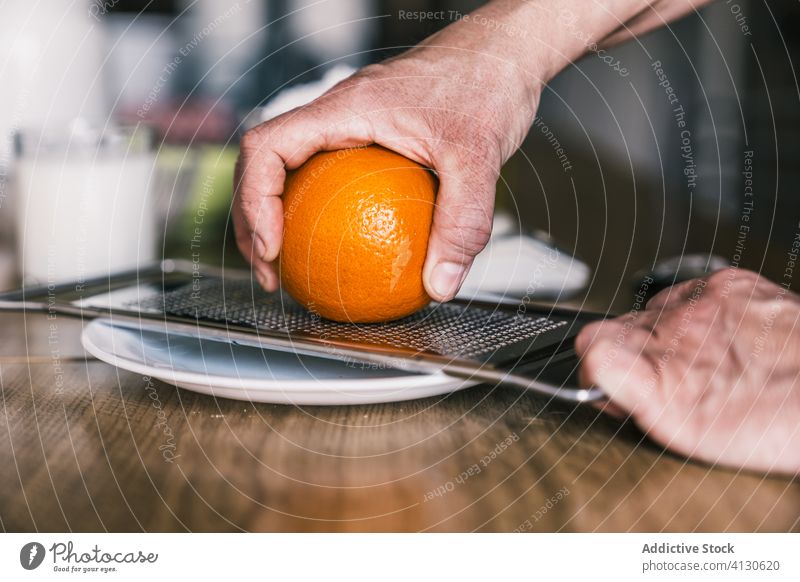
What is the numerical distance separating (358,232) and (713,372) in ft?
0.50

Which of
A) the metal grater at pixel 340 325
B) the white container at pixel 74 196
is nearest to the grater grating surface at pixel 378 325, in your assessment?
the metal grater at pixel 340 325

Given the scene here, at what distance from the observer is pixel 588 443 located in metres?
0.28

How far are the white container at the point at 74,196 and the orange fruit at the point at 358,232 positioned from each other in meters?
0.21

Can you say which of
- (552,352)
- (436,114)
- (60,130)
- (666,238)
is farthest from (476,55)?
(666,238)

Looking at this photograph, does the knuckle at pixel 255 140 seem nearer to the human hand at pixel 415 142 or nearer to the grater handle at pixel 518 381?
the human hand at pixel 415 142

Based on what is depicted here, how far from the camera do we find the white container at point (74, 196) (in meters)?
0.51

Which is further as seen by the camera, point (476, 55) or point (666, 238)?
point (666, 238)

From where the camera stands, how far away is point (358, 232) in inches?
12.7

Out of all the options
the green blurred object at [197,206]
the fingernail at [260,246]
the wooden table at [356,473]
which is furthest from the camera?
the green blurred object at [197,206]

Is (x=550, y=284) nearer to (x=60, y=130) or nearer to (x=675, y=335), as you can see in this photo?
(x=675, y=335)

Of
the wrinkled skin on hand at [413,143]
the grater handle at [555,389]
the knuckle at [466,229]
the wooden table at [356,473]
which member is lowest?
the wooden table at [356,473]

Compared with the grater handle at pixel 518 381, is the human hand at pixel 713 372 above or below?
below

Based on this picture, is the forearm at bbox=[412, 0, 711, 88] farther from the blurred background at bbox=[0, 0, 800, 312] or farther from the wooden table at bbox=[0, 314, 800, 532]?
the wooden table at bbox=[0, 314, 800, 532]

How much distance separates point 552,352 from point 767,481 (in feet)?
0.28
